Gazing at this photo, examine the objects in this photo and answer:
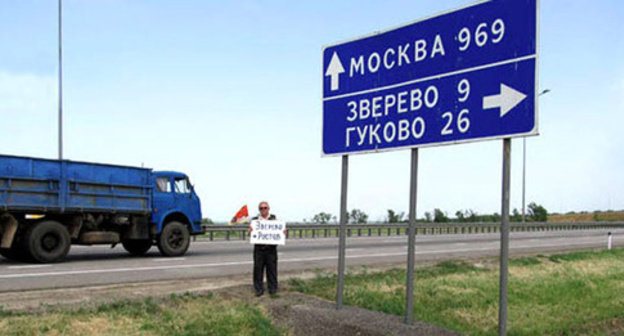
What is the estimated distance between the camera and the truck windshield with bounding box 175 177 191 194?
18.4 m

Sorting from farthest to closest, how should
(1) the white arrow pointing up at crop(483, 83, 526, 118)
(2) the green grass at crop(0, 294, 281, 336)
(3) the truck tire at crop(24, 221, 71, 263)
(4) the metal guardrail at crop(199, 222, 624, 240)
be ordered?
(4) the metal guardrail at crop(199, 222, 624, 240), (3) the truck tire at crop(24, 221, 71, 263), (2) the green grass at crop(0, 294, 281, 336), (1) the white arrow pointing up at crop(483, 83, 526, 118)

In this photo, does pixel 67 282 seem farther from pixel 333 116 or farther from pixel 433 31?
pixel 433 31

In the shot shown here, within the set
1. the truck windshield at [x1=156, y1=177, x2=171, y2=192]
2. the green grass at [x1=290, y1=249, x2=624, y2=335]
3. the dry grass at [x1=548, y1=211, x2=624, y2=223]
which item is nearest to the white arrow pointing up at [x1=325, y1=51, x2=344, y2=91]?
the green grass at [x1=290, y1=249, x2=624, y2=335]

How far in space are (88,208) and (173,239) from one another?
2.79 m

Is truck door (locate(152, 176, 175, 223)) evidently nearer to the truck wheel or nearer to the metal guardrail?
the truck wheel

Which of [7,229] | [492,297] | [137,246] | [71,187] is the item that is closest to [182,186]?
[137,246]

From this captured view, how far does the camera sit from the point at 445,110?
7191 mm

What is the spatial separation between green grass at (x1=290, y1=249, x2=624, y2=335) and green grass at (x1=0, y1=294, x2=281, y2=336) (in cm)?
207

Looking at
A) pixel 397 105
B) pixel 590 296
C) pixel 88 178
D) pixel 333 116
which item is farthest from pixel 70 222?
pixel 590 296

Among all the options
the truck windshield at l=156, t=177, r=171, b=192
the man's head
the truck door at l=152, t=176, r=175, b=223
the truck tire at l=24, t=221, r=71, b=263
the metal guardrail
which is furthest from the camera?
the metal guardrail

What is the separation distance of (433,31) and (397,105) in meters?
0.99

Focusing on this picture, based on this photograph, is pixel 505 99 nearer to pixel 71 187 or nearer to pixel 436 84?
pixel 436 84

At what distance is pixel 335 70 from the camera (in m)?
8.73

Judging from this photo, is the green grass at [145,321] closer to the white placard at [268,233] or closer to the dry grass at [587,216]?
the white placard at [268,233]
